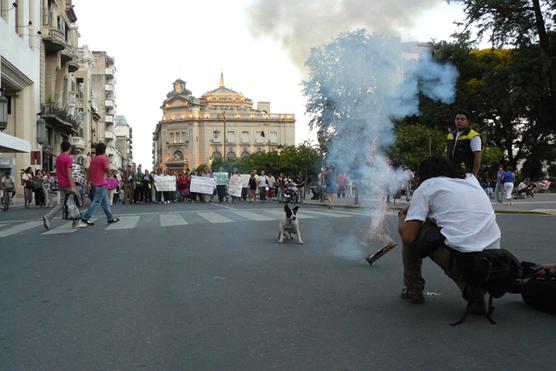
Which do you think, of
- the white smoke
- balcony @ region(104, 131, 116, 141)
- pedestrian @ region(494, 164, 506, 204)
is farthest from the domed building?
the white smoke

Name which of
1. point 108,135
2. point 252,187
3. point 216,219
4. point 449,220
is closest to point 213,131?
point 108,135

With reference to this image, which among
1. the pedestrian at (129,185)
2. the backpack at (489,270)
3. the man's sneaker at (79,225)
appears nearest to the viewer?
the backpack at (489,270)

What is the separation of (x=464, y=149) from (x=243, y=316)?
4205mm

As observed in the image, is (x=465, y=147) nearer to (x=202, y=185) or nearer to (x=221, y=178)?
(x=202, y=185)

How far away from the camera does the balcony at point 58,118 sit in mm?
35938

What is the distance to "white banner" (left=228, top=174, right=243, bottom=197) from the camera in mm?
30334

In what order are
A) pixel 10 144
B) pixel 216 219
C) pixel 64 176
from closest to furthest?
pixel 64 176
pixel 216 219
pixel 10 144

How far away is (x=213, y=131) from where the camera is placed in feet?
443

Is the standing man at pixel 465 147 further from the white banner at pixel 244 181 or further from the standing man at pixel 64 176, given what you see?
the white banner at pixel 244 181

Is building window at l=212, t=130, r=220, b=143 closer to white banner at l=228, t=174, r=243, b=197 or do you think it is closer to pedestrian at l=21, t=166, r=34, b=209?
white banner at l=228, t=174, r=243, b=197

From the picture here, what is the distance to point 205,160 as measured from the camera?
452 feet

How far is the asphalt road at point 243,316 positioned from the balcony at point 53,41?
3310cm

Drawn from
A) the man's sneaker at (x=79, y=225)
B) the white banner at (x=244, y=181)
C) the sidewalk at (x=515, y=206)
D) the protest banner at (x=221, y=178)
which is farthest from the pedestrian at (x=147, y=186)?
the man's sneaker at (x=79, y=225)

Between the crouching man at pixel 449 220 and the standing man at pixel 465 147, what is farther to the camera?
the standing man at pixel 465 147
